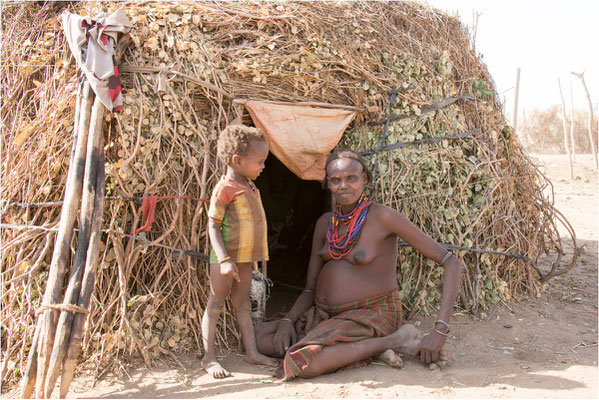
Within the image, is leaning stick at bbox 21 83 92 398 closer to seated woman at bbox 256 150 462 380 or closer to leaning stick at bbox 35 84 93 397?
leaning stick at bbox 35 84 93 397

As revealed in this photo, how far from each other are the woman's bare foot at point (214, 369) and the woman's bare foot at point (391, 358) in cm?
101

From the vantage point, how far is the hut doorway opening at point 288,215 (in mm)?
5855

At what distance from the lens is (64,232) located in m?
3.17

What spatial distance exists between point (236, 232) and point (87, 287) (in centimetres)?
101

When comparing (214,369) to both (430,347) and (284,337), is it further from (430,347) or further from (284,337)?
(430,347)

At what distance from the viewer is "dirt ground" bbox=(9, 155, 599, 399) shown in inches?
111

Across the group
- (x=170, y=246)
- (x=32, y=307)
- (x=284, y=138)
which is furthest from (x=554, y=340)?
(x=32, y=307)

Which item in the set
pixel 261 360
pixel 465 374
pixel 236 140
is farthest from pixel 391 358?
pixel 236 140

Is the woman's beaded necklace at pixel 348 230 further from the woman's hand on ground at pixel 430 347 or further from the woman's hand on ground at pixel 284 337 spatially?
the woman's hand on ground at pixel 430 347

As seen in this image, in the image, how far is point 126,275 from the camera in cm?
333

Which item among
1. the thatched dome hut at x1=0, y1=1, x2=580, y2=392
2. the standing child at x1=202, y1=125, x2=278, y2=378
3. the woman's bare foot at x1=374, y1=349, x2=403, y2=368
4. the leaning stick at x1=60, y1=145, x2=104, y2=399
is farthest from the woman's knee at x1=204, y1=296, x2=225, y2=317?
the woman's bare foot at x1=374, y1=349, x2=403, y2=368

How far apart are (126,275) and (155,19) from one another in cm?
194

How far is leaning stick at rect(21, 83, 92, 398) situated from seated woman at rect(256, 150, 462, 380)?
137 cm

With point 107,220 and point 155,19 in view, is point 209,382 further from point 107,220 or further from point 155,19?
point 155,19
